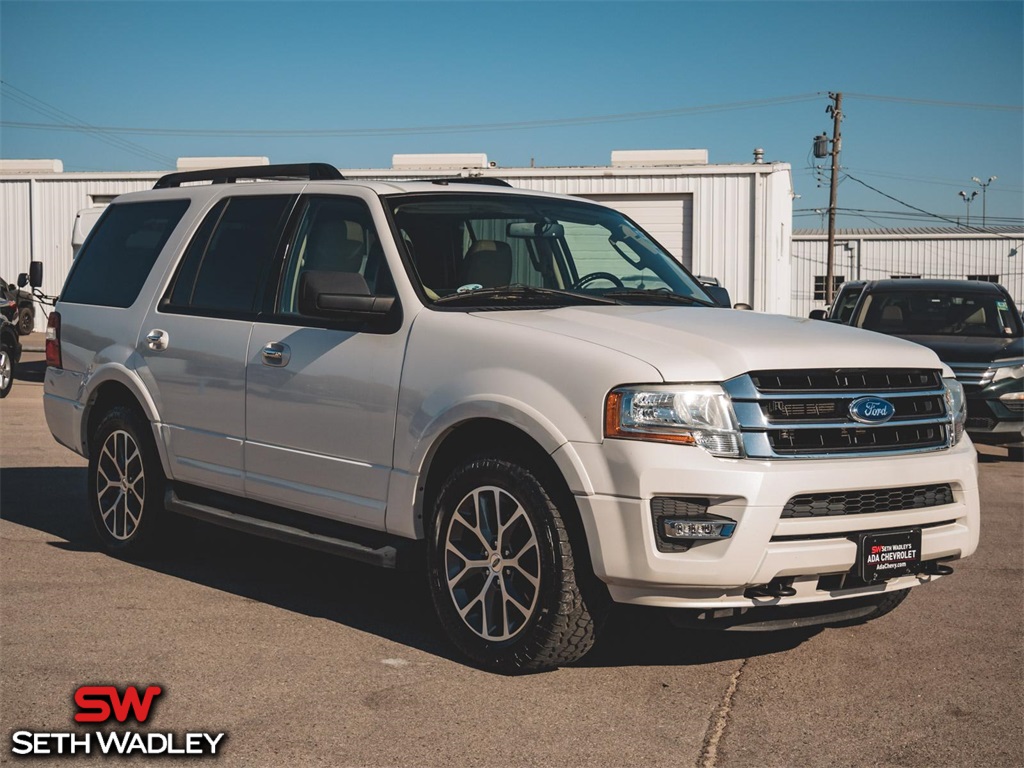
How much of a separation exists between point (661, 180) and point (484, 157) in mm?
4042

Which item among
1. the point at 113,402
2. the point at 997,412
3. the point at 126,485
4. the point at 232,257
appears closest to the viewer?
the point at 232,257

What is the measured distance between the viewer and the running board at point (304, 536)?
5180mm

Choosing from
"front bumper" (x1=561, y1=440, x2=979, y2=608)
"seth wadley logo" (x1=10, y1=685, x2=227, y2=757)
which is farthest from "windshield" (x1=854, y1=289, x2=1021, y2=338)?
"seth wadley logo" (x1=10, y1=685, x2=227, y2=757)

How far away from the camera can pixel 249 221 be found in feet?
20.9

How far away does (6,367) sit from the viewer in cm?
1672

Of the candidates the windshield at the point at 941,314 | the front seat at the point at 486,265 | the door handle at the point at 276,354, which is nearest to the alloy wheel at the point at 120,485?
the door handle at the point at 276,354

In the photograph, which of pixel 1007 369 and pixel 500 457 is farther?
pixel 1007 369

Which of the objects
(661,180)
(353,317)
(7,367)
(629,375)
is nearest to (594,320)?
(629,375)

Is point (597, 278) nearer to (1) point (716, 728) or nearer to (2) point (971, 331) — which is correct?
(1) point (716, 728)

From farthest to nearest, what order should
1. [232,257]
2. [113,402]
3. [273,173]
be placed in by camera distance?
1. [113,402]
2. [273,173]
3. [232,257]

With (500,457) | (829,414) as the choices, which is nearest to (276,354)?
(500,457)

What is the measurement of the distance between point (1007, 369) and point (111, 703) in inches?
380

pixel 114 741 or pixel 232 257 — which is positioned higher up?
pixel 232 257

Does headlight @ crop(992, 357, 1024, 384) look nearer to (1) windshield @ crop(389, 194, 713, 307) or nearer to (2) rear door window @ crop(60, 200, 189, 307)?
(1) windshield @ crop(389, 194, 713, 307)
